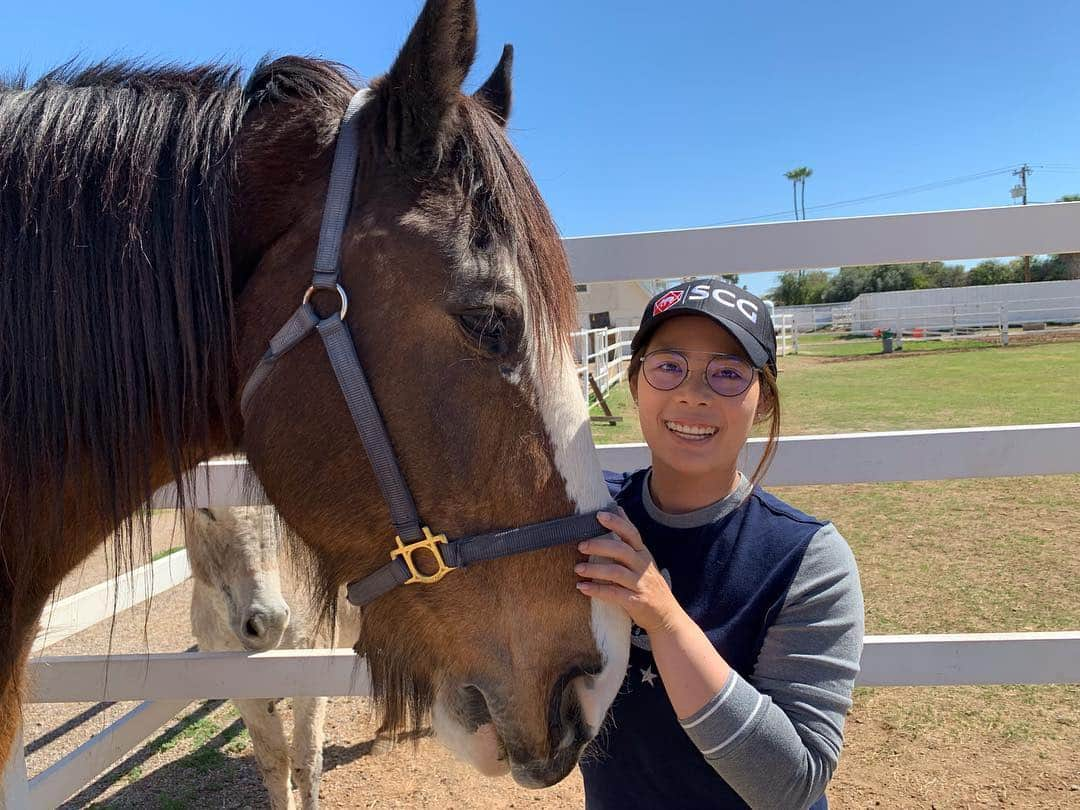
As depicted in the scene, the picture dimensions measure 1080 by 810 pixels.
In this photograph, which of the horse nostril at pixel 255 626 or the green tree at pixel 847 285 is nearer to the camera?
the horse nostril at pixel 255 626

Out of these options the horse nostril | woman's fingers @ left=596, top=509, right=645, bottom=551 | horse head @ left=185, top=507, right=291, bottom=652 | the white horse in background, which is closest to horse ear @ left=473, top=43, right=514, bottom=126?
woman's fingers @ left=596, top=509, right=645, bottom=551

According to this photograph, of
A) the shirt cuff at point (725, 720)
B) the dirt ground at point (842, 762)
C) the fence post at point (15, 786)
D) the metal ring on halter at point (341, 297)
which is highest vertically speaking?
the metal ring on halter at point (341, 297)

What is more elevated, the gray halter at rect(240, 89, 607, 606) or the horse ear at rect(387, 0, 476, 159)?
the horse ear at rect(387, 0, 476, 159)

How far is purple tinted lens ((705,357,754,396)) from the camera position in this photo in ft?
4.47

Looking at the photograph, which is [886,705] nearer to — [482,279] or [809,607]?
[809,607]

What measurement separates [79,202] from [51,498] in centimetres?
56

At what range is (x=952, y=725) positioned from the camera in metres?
3.37

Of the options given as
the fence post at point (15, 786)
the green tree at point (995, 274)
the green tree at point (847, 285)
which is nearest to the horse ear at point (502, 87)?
the fence post at point (15, 786)

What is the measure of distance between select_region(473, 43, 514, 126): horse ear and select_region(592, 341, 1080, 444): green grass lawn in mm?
6015

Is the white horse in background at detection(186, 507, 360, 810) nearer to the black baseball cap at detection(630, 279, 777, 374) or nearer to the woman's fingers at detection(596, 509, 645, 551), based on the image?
the woman's fingers at detection(596, 509, 645, 551)

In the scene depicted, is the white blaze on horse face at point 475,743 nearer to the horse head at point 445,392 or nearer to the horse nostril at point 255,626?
the horse head at point 445,392

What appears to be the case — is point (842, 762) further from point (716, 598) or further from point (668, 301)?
point (668, 301)

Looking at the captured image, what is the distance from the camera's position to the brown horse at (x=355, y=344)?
1.19 meters

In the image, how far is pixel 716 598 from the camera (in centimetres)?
135
